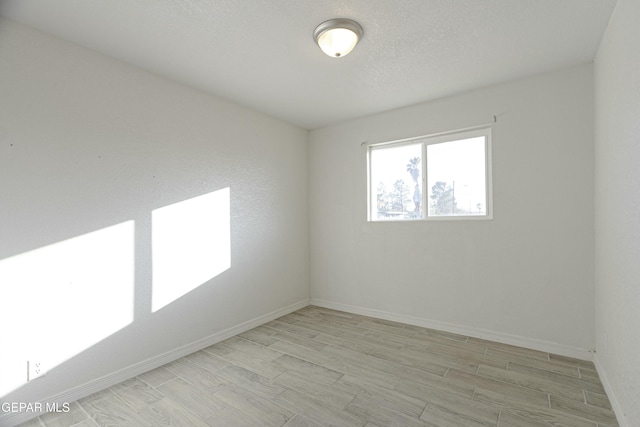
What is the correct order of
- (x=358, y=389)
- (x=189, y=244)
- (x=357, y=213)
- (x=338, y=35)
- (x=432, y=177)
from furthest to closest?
1. (x=357, y=213)
2. (x=432, y=177)
3. (x=189, y=244)
4. (x=358, y=389)
5. (x=338, y=35)

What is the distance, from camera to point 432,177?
10.8 feet

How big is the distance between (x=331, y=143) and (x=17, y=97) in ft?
10.1

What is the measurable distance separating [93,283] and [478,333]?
139 inches

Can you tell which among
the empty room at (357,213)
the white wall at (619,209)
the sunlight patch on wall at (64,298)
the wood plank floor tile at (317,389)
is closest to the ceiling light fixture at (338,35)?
the empty room at (357,213)

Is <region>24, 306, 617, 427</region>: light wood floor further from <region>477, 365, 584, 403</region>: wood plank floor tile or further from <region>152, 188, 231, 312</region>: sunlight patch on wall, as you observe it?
<region>152, 188, 231, 312</region>: sunlight patch on wall

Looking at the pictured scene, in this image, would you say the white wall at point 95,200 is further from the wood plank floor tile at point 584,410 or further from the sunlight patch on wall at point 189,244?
the wood plank floor tile at point 584,410

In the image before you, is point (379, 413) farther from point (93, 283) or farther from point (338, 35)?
point (338, 35)

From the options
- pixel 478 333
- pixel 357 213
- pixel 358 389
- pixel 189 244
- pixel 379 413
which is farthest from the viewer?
pixel 357 213

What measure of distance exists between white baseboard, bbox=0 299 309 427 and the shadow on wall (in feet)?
0.65

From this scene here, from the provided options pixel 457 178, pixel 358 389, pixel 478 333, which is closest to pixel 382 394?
pixel 358 389

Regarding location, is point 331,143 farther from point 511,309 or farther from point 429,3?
point 511,309

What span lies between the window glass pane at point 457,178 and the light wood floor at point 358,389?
4.55ft

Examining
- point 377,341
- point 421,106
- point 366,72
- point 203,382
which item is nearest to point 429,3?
point 366,72

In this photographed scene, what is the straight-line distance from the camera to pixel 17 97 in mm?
1825
